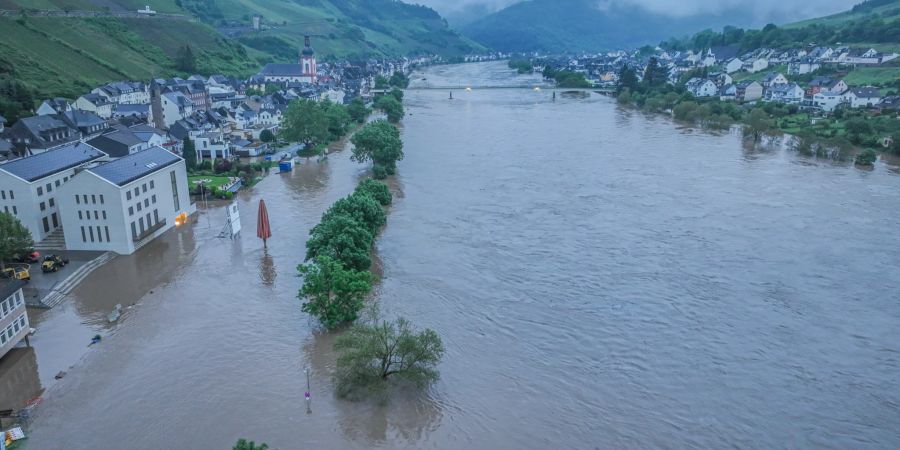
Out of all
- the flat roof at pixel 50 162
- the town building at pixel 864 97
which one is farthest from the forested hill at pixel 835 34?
the flat roof at pixel 50 162

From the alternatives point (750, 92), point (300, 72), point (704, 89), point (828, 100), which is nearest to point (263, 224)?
point (828, 100)

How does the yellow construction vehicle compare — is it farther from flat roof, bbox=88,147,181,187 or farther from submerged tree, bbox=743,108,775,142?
submerged tree, bbox=743,108,775,142

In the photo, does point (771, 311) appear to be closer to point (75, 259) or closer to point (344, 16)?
point (75, 259)

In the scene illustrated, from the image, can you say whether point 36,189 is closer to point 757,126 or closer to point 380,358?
point 380,358

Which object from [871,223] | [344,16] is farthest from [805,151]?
[344,16]

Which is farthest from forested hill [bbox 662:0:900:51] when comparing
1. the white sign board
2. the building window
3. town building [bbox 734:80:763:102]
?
the building window
